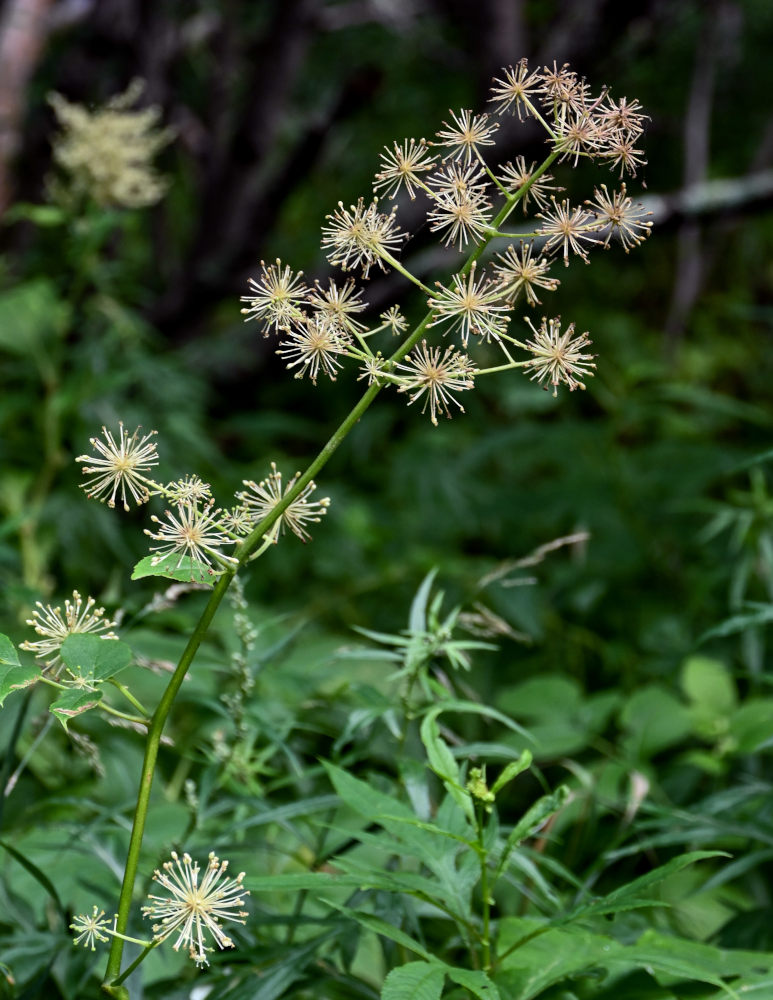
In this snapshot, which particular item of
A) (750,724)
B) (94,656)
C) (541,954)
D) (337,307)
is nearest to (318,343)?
(337,307)

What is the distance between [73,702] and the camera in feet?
1.91

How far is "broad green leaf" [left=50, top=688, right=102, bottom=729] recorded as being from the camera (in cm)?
58

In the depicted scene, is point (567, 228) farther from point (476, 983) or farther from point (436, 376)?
point (476, 983)

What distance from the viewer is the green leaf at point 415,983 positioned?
0.65 meters

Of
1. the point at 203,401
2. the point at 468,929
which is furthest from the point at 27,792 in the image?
the point at 203,401

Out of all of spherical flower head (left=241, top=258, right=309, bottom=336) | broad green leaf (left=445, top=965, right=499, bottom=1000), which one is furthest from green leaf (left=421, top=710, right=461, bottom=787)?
spherical flower head (left=241, top=258, right=309, bottom=336)

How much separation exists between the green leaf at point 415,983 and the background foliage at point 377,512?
14 centimetres

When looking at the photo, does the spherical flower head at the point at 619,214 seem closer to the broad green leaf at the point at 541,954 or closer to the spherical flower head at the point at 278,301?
the spherical flower head at the point at 278,301

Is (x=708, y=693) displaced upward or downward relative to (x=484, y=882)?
upward

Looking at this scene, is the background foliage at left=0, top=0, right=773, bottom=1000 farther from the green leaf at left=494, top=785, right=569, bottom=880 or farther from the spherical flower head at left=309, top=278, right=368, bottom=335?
the spherical flower head at left=309, top=278, right=368, bottom=335

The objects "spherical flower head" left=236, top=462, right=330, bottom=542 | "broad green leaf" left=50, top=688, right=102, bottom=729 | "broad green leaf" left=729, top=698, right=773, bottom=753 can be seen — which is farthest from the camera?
"broad green leaf" left=729, top=698, right=773, bottom=753

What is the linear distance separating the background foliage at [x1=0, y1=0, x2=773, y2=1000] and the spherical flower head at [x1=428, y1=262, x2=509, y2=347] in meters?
0.43

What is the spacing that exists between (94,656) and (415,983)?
0.32m

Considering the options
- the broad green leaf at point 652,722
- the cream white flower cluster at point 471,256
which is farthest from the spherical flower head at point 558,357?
the broad green leaf at point 652,722
